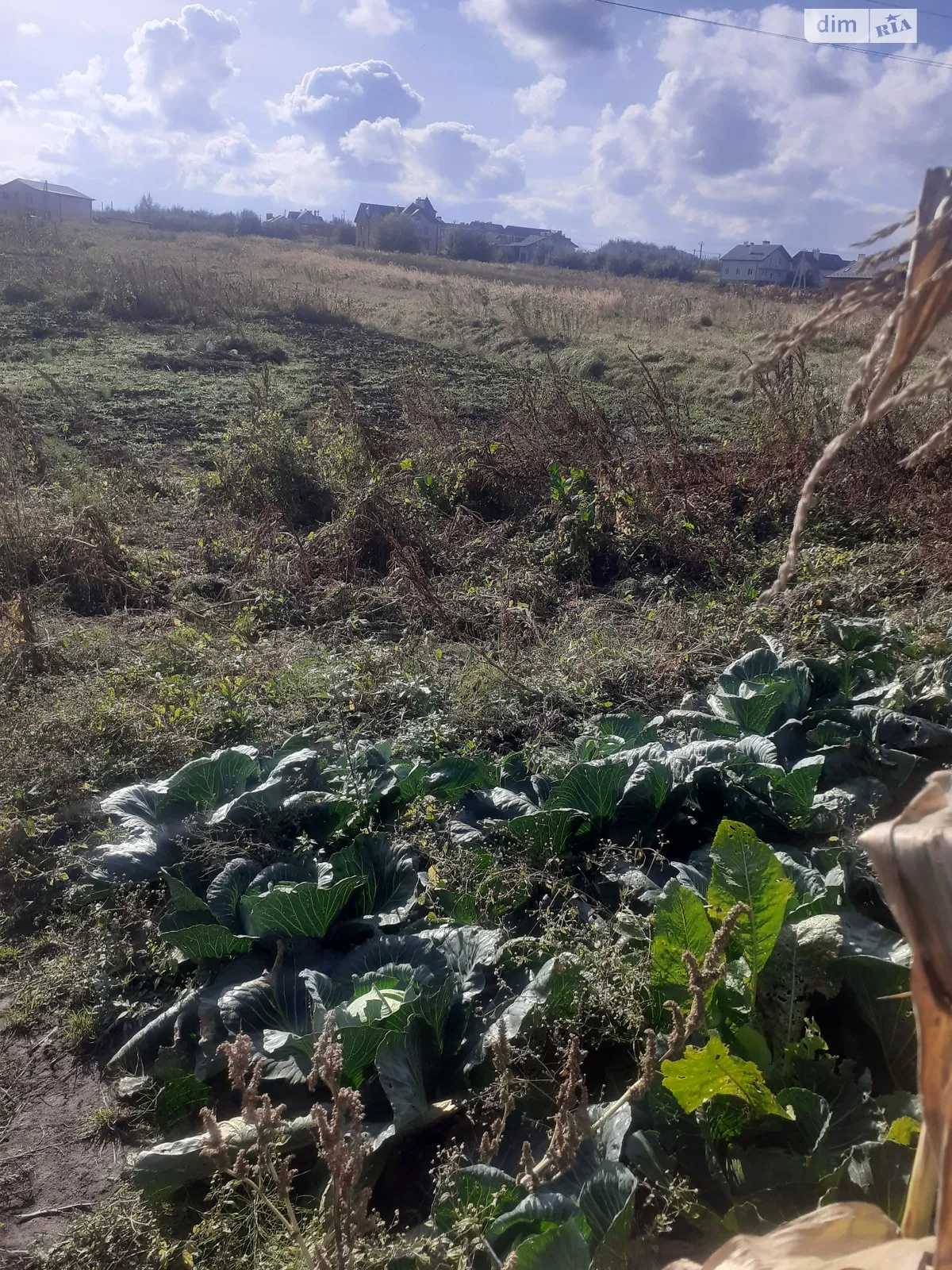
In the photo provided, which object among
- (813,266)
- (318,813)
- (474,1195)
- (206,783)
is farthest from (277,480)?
(813,266)

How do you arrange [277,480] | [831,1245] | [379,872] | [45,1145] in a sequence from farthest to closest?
[277,480] < [379,872] < [45,1145] < [831,1245]

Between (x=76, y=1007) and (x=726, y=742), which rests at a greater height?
(x=726, y=742)

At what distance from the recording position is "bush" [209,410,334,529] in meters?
7.43

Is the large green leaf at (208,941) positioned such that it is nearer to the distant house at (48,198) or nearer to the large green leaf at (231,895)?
the large green leaf at (231,895)

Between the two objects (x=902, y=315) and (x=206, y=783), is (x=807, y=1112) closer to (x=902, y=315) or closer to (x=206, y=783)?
(x=902, y=315)

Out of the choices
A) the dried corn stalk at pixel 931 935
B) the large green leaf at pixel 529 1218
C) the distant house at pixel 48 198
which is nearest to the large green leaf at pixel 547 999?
the large green leaf at pixel 529 1218

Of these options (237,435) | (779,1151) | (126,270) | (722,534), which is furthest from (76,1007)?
(126,270)

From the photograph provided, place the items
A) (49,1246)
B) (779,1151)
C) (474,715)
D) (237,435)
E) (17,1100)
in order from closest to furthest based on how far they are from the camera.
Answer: (779,1151), (49,1246), (17,1100), (474,715), (237,435)

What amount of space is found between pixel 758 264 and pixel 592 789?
57885 mm

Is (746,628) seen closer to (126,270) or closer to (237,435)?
(237,435)

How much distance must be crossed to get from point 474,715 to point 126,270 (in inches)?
730

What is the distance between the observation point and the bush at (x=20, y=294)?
16906 millimetres

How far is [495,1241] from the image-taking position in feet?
4.90

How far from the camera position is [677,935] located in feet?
6.40
